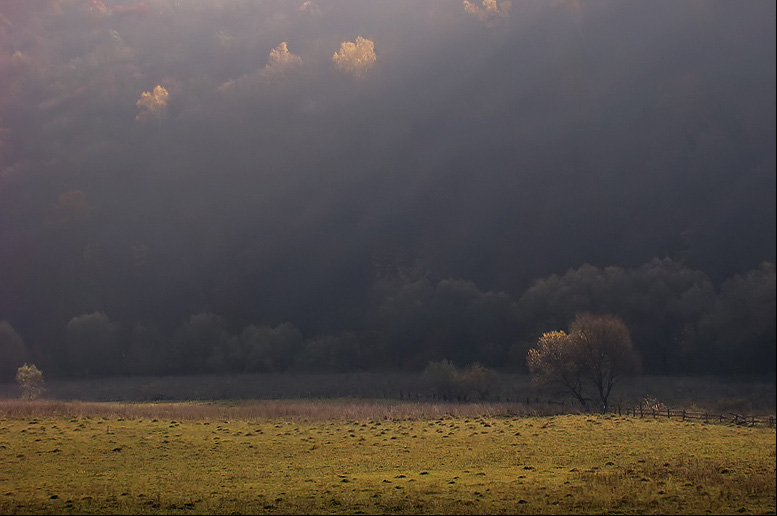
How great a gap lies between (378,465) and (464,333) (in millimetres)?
51585

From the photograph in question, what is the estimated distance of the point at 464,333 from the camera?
8281 cm

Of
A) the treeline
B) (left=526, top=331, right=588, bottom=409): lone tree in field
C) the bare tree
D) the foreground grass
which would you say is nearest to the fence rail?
the foreground grass

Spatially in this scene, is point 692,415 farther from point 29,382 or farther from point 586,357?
point 29,382

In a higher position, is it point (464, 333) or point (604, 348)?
point (464, 333)

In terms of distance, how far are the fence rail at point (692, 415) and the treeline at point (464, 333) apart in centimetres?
405

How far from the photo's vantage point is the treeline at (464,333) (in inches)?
818

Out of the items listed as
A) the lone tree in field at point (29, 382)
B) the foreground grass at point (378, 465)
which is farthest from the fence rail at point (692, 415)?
the lone tree in field at point (29, 382)

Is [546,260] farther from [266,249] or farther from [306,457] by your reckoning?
[306,457]

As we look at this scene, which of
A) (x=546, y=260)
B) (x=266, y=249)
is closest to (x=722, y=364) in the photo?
(x=546, y=260)

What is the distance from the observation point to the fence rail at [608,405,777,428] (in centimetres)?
3319

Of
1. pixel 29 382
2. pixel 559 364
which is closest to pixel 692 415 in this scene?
pixel 559 364

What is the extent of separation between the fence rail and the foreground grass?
0.71m

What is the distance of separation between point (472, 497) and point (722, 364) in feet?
33.9

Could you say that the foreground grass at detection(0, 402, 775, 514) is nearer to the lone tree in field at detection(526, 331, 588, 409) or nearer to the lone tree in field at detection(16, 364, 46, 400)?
the lone tree in field at detection(526, 331, 588, 409)
